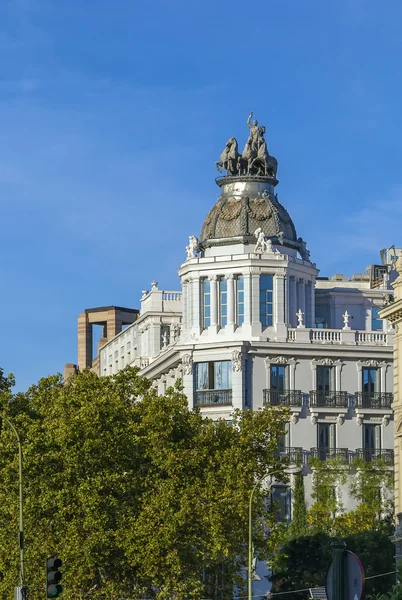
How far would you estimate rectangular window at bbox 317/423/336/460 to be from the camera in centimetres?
10000

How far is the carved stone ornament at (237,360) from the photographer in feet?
324

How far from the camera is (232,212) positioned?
104 metres

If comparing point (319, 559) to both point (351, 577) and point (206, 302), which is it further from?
point (351, 577)

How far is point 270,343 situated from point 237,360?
2700mm

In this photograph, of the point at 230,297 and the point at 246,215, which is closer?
the point at 230,297

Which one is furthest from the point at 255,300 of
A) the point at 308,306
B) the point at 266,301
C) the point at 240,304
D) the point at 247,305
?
the point at 308,306

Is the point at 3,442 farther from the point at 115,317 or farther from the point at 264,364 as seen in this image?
the point at 115,317

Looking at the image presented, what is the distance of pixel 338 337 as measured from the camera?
103 metres

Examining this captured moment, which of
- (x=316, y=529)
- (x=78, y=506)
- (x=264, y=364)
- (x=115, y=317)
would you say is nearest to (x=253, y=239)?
(x=264, y=364)

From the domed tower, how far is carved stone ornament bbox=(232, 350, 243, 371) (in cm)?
164

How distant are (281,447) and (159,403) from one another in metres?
29.5

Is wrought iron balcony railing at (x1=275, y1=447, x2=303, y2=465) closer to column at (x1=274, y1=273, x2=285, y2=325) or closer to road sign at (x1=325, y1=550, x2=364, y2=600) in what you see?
column at (x1=274, y1=273, x2=285, y2=325)

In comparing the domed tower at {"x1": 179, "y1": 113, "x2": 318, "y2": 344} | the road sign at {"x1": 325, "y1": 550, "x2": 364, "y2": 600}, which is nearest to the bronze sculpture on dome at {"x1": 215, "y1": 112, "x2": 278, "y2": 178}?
the domed tower at {"x1": 179, "y1": 113, "x2": 318, "y2": 344}

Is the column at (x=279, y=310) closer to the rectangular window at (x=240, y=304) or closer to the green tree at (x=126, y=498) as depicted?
the rectangular window at (x=240, y=304)
